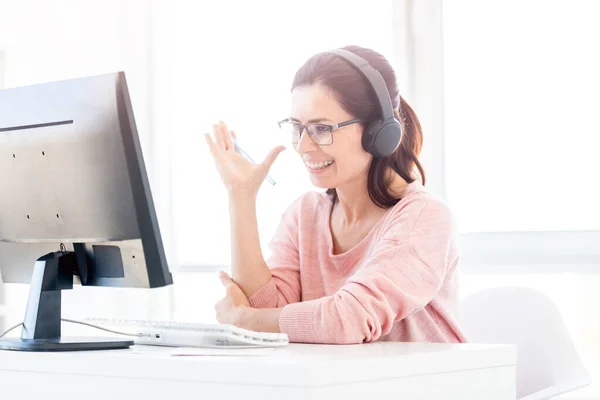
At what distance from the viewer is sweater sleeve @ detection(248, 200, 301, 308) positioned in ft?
5.97

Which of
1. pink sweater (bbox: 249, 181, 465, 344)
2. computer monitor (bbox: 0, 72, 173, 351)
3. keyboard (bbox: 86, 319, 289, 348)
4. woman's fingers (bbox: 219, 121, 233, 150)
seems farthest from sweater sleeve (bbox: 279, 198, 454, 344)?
woman's fingers (bbox: 219, 121, 233, 150)

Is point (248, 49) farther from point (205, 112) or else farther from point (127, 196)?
point (127, 196)

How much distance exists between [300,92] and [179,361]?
2.71ft

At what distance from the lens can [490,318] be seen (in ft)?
6.30

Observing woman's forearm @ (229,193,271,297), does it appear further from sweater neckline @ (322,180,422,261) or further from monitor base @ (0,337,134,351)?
monitor base @ (0,337,134,351)

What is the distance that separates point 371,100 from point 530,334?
1.99 ft

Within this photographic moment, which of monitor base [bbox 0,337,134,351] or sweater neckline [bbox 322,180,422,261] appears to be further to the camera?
sweater neckline [bbox 322,180,422,261]

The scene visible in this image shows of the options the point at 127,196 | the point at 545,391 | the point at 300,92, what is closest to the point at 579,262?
the point at 545,391

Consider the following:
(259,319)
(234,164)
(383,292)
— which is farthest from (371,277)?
(234,164)

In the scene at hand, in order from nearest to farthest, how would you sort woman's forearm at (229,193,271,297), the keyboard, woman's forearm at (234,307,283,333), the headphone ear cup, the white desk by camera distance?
the white desk < the keyboard < woman's forearm at (234,307,283,333) < the headphone ear cup < woman's forearm at (229,193,271,297)

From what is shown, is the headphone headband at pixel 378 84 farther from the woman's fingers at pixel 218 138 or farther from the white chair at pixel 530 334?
the white chair at pixel 530 334

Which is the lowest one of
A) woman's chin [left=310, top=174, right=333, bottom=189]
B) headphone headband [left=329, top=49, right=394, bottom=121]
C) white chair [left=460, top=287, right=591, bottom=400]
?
white chair [left=460, top=287, right=591, bottom=400]

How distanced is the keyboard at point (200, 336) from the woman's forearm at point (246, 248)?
41cm

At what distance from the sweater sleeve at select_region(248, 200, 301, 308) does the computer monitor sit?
1.51 feet
